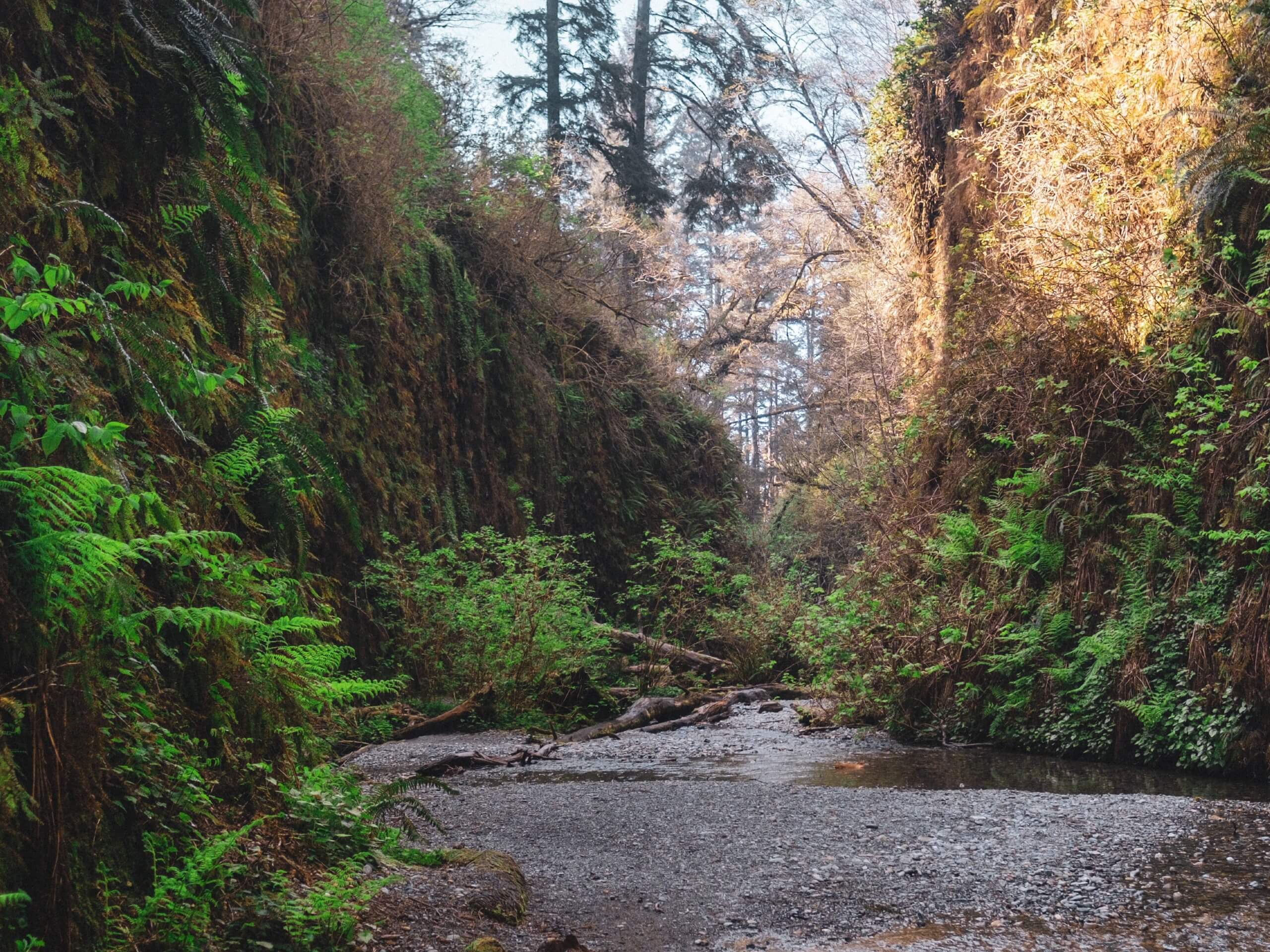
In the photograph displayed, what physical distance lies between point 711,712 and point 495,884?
7848 mm

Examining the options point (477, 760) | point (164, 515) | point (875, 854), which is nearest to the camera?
point (164, 515)

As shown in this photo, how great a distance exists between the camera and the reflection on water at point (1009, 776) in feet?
20.5

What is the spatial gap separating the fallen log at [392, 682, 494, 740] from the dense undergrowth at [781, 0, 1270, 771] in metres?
3.79

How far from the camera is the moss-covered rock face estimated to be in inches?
138

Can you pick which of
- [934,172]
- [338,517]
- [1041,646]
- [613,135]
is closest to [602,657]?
[338,517]

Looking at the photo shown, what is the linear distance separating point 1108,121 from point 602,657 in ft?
27.1

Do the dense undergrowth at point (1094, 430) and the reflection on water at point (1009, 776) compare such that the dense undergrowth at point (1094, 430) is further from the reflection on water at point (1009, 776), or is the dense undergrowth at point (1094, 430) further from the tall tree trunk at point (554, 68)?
the tall tree trunk at point (554, 68)

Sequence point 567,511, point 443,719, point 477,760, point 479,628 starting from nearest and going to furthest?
point 477,760 → point 443,719 → point 479,628 → point 567,511

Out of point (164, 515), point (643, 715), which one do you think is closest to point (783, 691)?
point (643, 715)

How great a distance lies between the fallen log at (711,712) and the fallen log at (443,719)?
6.03ft

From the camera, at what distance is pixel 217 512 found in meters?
4.45

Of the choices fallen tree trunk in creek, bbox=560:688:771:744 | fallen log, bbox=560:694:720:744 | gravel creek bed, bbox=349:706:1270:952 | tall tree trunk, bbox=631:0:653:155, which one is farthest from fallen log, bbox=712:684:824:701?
tall tree trunk, bbox=631:0:653:155

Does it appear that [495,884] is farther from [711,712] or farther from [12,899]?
[711,712]

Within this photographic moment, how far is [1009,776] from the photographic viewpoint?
703 cm
